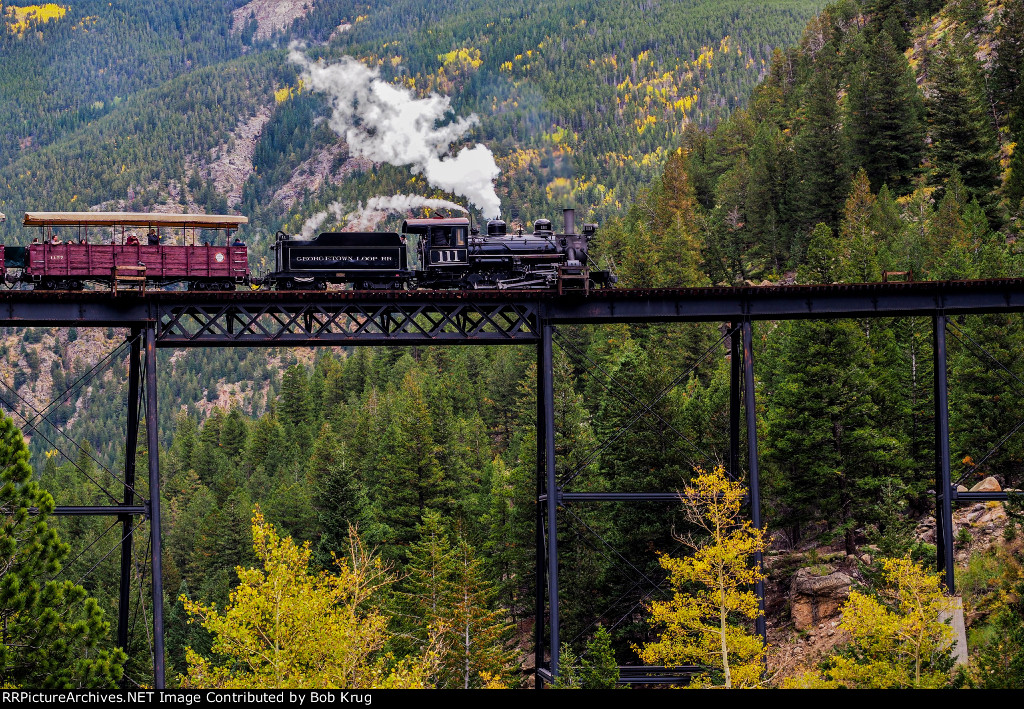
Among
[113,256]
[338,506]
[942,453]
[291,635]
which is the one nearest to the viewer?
[291,635]

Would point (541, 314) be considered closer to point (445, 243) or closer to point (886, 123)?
point (445, 243)

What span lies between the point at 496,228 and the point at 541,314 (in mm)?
6822

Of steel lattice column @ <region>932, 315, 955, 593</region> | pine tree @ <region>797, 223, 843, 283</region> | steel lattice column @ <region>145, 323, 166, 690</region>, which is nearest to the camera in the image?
steel lattice column @ <region>145, 323, 166, 690</region>

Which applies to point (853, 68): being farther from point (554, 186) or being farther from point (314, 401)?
point (554, 186)

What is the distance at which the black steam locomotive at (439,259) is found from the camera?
34.8 meters

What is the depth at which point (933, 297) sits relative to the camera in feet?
104

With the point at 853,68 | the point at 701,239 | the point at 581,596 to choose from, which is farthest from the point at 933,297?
the point at 853,68

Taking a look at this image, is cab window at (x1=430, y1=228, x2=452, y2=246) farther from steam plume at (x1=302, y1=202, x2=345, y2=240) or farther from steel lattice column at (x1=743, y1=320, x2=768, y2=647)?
steam plume at (x1=302, y1=202, x2=345, y2=240)

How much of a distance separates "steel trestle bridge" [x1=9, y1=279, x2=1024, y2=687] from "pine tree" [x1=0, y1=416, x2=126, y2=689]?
4800 mm

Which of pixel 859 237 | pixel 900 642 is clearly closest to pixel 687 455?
pixel 900 642

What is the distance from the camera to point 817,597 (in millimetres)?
40062

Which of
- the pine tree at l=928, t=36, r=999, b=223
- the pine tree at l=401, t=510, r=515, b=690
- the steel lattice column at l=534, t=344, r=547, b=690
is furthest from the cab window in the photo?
the pine tree at l=928, t=36, r=999, b=223

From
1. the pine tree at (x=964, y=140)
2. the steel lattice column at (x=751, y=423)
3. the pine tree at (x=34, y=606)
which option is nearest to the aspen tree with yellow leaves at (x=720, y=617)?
the steel lattice column at (x=751, y=423)

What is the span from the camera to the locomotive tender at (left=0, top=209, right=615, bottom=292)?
1293 inches
